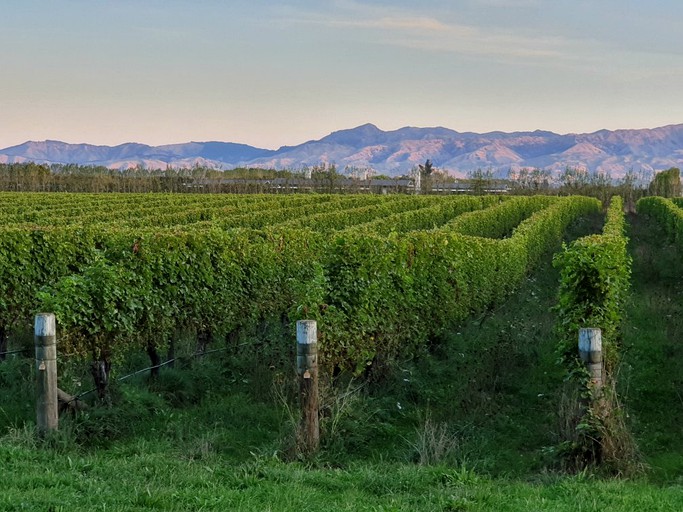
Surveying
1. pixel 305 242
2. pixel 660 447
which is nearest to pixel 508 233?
pixel 305 242

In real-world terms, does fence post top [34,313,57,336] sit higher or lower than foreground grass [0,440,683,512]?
higher

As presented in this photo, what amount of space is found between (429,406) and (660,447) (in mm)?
2976

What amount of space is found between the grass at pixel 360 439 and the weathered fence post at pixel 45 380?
0.19 meters

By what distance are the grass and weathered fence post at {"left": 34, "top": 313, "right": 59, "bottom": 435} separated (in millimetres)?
192

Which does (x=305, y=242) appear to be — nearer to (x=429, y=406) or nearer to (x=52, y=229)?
(x=52, y=229)

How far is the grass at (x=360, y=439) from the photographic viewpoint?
6734 mm

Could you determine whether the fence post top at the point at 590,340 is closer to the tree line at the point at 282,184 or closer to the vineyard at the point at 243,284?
the vineyard at the point at 243,284

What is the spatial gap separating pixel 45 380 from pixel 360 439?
136 inches

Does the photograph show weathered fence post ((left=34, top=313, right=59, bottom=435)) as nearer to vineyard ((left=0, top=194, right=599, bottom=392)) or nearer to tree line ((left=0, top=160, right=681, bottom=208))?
vineyard ((left=0, top=194, right=599, bottom=392))

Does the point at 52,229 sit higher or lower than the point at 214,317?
higher

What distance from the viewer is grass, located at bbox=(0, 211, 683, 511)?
673cm

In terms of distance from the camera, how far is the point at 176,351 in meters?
13.9

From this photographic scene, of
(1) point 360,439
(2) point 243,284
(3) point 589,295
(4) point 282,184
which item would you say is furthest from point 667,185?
(1) point 360,439

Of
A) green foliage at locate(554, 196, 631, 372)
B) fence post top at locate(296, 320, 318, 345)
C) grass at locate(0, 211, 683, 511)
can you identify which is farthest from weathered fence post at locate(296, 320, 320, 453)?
green foliage at locate(554, 196, 631, 372)
